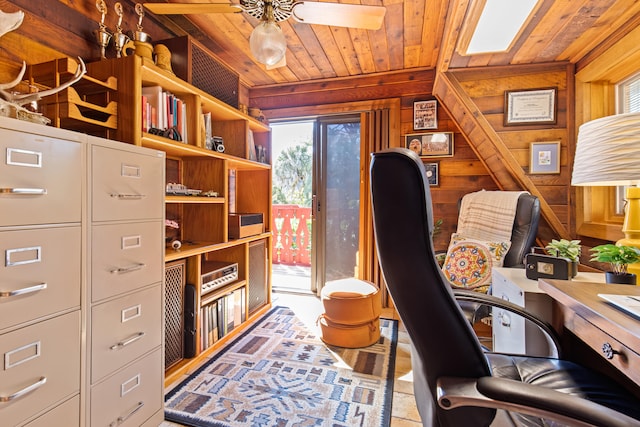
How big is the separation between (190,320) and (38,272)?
104 centimetres

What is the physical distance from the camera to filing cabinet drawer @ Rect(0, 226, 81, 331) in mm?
864

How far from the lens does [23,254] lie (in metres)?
0.90

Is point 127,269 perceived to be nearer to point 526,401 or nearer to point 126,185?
point 126,185

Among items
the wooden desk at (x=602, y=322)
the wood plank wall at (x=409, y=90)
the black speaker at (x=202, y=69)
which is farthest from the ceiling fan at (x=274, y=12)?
the wooden desk at (x=602, y=322)

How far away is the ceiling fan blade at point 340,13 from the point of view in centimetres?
140

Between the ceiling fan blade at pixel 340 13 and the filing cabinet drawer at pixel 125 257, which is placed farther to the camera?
the ceiling fan blade at pixel 340 13

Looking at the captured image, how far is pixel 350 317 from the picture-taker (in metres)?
2.13

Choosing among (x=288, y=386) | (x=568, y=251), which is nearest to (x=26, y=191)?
(x=288, y=386)

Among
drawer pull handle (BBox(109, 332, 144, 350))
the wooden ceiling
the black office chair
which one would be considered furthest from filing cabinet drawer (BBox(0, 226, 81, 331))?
the wooden ceiling

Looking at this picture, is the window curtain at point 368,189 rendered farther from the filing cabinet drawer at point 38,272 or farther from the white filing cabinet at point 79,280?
the filing cabinet drawer at point 38,272

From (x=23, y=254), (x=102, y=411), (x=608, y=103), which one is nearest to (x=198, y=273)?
(x=102, y=411)

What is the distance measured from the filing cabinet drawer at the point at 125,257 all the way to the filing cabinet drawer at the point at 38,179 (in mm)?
156

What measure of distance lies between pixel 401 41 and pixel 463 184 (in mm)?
1330

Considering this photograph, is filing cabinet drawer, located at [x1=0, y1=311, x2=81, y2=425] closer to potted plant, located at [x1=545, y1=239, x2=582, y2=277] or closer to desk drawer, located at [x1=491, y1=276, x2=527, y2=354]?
desk drawer, located at [x1=491, y1=276, x2=527, y2=354]
